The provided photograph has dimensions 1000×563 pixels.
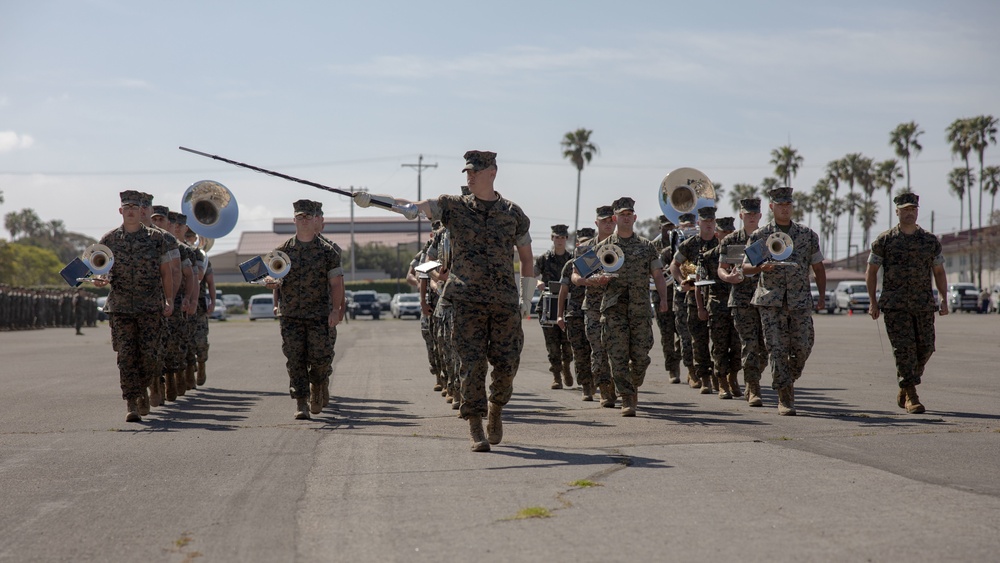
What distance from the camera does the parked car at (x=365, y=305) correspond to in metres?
62.7

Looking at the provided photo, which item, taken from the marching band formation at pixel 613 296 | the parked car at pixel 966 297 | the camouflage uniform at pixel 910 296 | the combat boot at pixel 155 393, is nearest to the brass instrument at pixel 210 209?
the marching band formation at pixel 613 296

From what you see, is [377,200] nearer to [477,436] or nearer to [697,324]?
[477,436]

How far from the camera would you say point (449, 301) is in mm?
8164

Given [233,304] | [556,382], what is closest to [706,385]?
[556,382]

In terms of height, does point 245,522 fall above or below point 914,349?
below

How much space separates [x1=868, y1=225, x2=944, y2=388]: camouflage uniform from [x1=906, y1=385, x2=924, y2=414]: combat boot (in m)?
0.11

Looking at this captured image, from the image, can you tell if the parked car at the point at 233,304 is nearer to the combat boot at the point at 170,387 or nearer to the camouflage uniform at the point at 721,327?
the combat boot at the point at 170,387

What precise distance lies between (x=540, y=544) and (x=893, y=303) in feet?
22.3

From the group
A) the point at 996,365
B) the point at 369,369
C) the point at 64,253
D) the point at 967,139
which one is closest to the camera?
the point at 996,365

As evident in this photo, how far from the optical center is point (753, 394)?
11258 millimetres

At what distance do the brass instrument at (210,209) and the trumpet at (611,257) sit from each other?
17.6 ft

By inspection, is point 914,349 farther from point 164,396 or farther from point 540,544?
point 164,396

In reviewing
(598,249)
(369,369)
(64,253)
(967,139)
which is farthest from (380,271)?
(598,249)

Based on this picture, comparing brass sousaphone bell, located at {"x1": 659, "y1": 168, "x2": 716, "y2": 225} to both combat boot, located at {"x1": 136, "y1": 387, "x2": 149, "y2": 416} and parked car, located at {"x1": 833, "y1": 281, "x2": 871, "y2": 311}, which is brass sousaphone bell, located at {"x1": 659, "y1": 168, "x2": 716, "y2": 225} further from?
parked car, located at {"x1": 833, "y1": 281, "x2": 871, "y2": 311}
